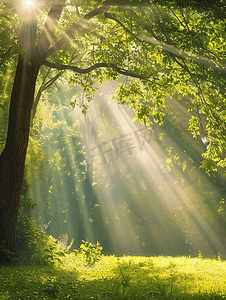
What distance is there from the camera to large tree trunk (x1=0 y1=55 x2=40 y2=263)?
6070mm

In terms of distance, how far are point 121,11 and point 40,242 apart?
26.3ft

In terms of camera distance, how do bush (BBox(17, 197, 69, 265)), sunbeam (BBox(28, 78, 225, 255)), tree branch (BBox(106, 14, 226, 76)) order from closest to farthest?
1. tree branch (BBox(106, 14, 226, 76))
2. bush (BBox(17, 197, 69, 265))
3. sunbeam (BBox(28, 78, 225, 255))

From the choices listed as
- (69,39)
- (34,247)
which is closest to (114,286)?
(34,247)

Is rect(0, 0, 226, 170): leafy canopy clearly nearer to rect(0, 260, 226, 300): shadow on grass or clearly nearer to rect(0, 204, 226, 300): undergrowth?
rect(0, 204, 226, 300): undergrowth

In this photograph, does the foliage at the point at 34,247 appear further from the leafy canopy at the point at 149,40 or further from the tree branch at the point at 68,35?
the leafy canopy at the point at 149,40

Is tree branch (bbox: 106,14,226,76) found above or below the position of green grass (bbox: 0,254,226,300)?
above

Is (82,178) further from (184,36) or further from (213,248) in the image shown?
(184,36)

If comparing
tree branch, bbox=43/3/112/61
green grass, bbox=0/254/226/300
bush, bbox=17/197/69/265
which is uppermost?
tree branch, bbox=43/3/112/61

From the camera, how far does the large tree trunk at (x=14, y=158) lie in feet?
19.9

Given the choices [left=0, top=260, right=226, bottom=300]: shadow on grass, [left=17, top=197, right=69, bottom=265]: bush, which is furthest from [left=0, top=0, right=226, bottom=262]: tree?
[left=0, top=260, right=226, bottom=300]: shadow on grass

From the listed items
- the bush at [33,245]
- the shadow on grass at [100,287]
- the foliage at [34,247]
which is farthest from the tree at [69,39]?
the shadow on grass at [100,287]

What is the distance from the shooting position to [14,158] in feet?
20.4

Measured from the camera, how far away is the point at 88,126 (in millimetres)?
37250

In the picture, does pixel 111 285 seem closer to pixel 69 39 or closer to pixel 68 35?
pixel 69 39
